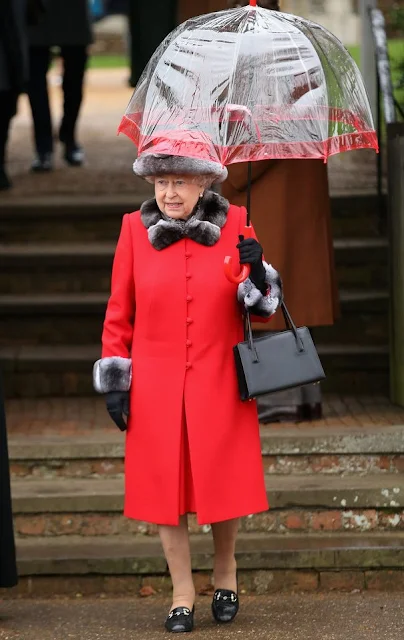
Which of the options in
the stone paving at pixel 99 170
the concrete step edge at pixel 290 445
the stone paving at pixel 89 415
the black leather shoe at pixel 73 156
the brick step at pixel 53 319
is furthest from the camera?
the black leather shoe at pixel 73 156

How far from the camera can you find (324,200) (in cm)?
748

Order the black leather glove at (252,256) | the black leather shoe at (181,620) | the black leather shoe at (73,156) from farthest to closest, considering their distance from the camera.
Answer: the black leather shoe at (73,156) < the black leather shoe at (181,620) < the black leather glove at (252,256)

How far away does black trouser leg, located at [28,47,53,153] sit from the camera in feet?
37.1

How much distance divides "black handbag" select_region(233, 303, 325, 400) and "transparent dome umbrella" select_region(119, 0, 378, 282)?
622 millimetres

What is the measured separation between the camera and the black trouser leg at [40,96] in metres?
11.3

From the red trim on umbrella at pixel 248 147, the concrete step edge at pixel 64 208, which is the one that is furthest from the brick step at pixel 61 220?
the red trim on umbrella at pixel 248 147

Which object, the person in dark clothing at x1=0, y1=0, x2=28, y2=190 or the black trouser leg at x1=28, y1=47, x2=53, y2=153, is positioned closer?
the person in dark clothing at x1=0, y1=0, x2=28, y2=190

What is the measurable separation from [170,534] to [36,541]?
54.1 inches

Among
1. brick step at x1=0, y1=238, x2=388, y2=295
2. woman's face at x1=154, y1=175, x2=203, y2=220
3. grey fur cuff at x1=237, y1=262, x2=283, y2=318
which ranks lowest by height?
brick step at x1=0, y1=238, x2=388, y2=295

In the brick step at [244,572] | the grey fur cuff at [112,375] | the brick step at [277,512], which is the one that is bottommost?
the brick step at [244,572]

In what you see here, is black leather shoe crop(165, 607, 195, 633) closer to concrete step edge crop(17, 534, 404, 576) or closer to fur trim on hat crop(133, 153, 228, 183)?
concrete step edge crop(17, 534, 404, 576)

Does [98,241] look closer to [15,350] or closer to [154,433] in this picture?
[15,350]

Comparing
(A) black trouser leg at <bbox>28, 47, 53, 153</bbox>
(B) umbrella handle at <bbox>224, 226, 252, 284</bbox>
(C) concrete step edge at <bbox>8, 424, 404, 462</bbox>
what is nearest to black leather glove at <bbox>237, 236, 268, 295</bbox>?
(B) umbrella handle at <bbox>224, 226, 252, 284</bbox>

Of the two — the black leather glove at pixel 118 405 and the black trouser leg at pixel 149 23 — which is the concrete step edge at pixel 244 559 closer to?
the black leather glove at pixel 118 405
